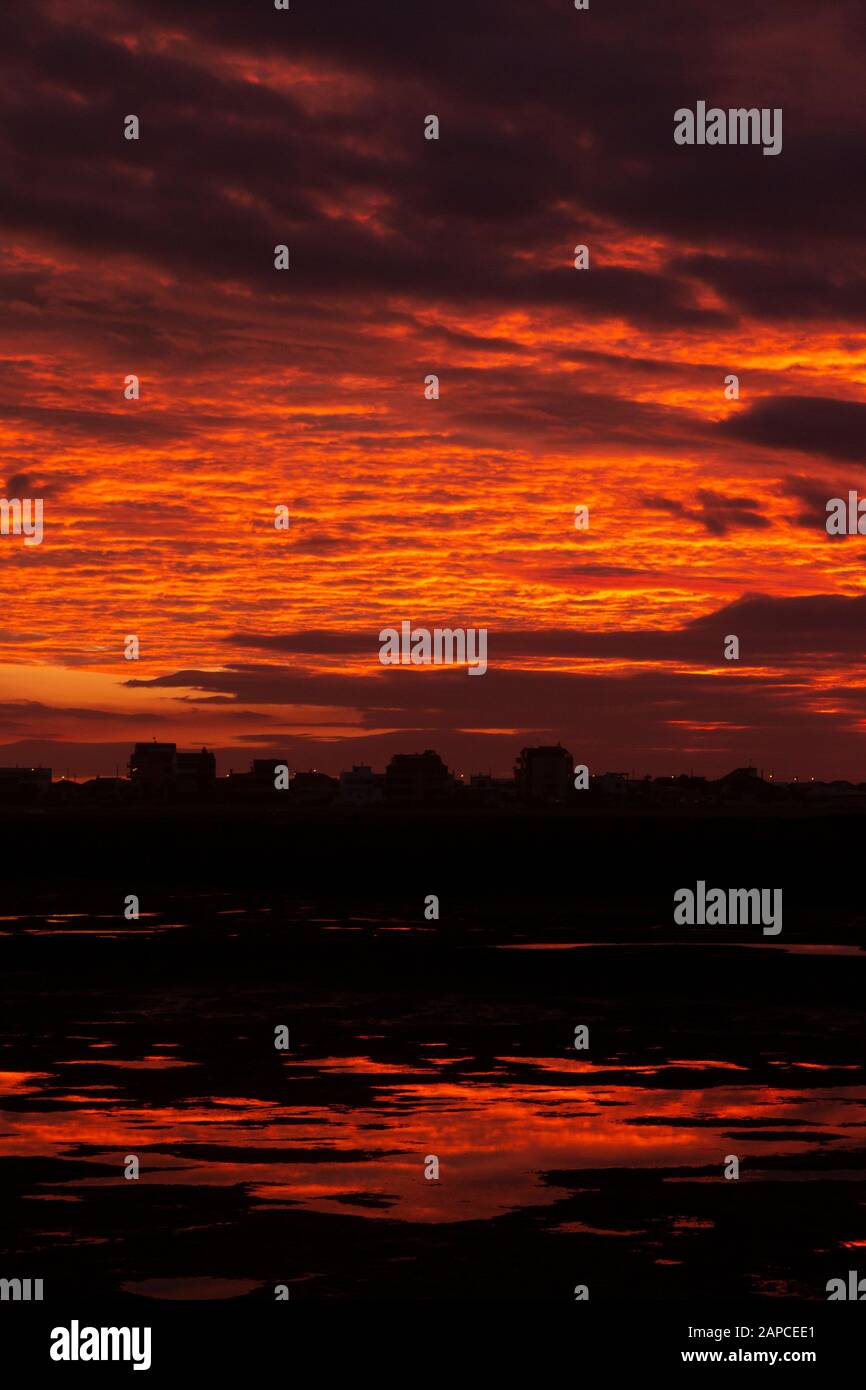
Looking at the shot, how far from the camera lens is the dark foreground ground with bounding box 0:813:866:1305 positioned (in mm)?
15641

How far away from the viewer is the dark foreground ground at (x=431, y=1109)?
616 inches

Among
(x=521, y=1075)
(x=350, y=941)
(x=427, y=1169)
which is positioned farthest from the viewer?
(x=350, y=941)

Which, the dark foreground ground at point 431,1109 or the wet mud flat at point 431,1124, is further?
the dark foreground ground at point 431,1109

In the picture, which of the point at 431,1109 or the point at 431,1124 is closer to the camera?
the point at 431,1124

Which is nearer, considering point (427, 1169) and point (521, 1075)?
point (427, 1169)

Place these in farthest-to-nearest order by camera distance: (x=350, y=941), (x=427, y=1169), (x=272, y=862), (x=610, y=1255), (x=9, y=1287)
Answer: (x=272, y=862)
(x=350, y=941)
(x=427, y=1169)
(x=610, y=1255)
(x=9, y=1287)

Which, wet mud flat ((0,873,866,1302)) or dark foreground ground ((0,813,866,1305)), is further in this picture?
dark foreground ground ((0,813,866,1305))

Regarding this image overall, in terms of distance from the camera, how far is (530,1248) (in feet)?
52.3

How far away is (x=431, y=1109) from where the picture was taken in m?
22.3

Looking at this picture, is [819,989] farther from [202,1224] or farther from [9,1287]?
[9,1287]

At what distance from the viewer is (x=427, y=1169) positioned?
1891cm
